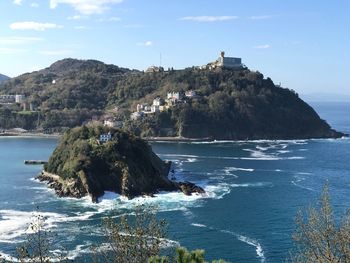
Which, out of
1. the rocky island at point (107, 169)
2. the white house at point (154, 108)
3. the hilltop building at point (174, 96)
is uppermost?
the hilltop building at point (174, 96)

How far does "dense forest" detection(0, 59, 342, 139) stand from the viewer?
116 meters

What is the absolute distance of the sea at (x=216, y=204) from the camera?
39094 mm

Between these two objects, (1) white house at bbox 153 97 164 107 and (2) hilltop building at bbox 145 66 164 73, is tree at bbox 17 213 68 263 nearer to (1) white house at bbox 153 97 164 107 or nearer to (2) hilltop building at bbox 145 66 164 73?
(1) white house at bbox 153 97 164 107

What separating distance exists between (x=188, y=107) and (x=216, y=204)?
67.5m

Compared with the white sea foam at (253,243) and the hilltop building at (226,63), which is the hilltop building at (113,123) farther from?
the white sea foam at (253,243)

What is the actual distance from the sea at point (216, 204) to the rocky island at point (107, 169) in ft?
5.22

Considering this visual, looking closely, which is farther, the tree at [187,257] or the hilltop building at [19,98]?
the hilltop building at [19,98]

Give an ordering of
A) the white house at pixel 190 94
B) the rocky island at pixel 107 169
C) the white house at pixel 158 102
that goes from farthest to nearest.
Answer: the white house at pixel 190 94, the white house at pixel 158 102, the rocky island at pixel 107 169

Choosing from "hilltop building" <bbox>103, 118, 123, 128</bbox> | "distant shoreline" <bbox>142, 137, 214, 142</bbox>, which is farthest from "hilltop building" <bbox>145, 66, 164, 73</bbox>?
"distant shoreline" <bbox>142, 137, 214, 142</bbox>

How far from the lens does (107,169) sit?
58.4m

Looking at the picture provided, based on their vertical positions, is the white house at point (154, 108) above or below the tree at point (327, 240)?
above

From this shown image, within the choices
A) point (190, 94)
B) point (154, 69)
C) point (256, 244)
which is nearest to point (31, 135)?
point (190, 94)

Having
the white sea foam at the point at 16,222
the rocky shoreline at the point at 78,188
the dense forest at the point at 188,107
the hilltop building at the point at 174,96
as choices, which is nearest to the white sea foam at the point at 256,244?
the white sea foam at the point at 16,222

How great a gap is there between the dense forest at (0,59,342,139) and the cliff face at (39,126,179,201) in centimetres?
4944
